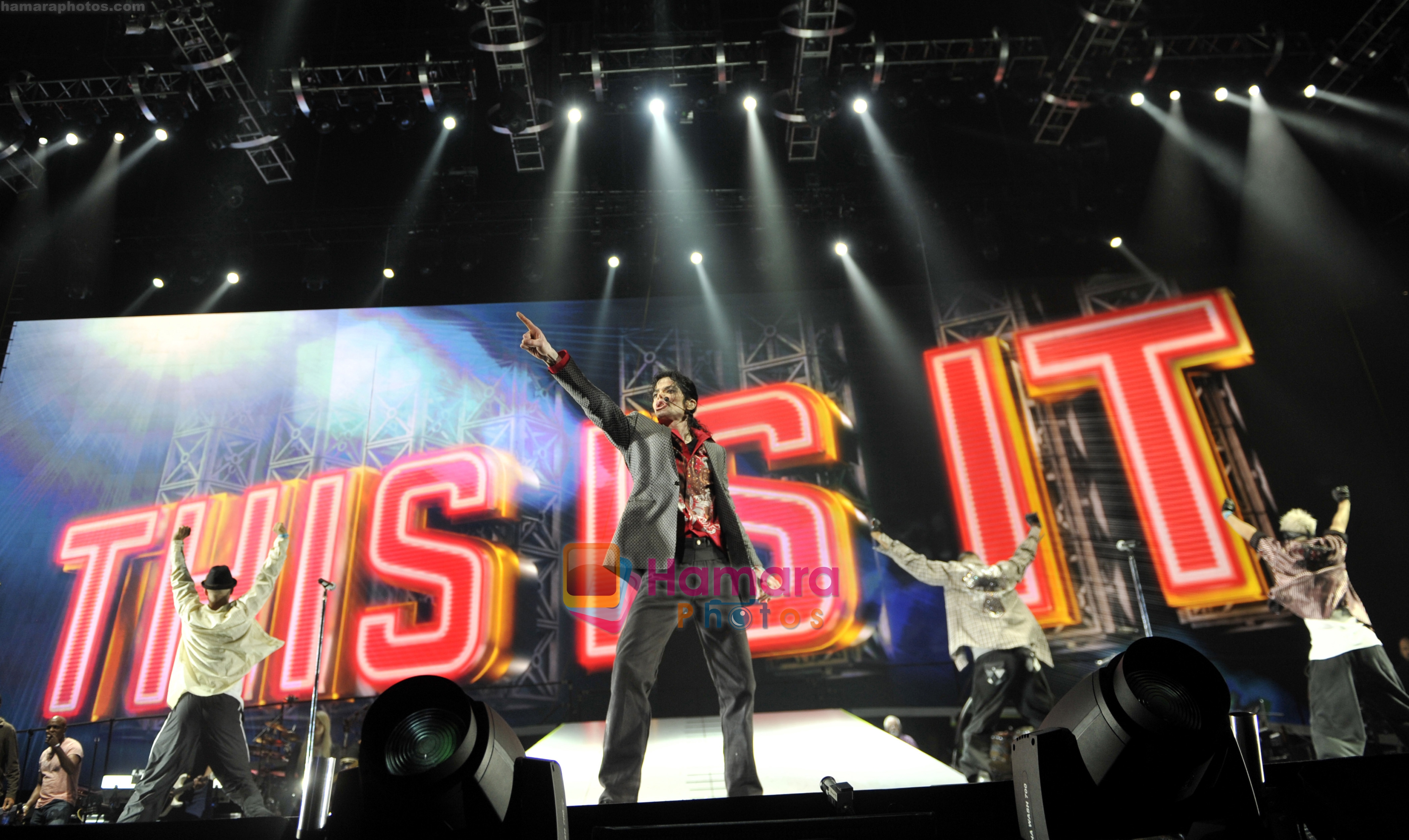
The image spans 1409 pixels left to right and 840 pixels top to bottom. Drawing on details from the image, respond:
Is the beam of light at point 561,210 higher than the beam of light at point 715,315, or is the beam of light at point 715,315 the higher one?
the beam of light at point 561,210

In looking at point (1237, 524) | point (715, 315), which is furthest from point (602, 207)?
point (1237, 524)

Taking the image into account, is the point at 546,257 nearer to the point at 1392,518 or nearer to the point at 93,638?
the point at 93,638

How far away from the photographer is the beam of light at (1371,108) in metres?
6.35

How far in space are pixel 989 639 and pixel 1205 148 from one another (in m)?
4.65

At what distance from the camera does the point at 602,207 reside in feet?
22.4

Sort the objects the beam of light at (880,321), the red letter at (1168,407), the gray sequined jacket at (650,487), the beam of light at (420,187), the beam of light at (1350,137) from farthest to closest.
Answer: the beam of light at (420,187) → the beam of light at (880,321) → the beam of light at (1350,137) → the red letter at (1168,407) → the gray sequined jacket at (650,487)

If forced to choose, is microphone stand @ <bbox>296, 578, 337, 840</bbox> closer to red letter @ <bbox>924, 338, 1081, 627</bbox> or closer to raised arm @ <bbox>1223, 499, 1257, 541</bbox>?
red letter @ <bbox>924, 338, 1081, 627</bbox>

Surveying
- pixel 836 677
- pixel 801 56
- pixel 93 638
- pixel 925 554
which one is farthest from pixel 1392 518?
pixel 93 638

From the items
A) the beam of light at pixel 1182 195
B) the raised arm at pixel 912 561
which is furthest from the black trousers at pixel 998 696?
the beam of light at pixel 1182 195

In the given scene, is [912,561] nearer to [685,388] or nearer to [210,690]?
[685,388]

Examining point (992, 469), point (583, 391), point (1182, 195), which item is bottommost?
point (583, 391)

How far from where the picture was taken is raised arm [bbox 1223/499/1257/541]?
18.8 ft

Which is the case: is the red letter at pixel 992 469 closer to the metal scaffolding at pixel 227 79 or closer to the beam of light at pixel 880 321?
the beam of light at pixel 880 321

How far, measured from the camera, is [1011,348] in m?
6.67
